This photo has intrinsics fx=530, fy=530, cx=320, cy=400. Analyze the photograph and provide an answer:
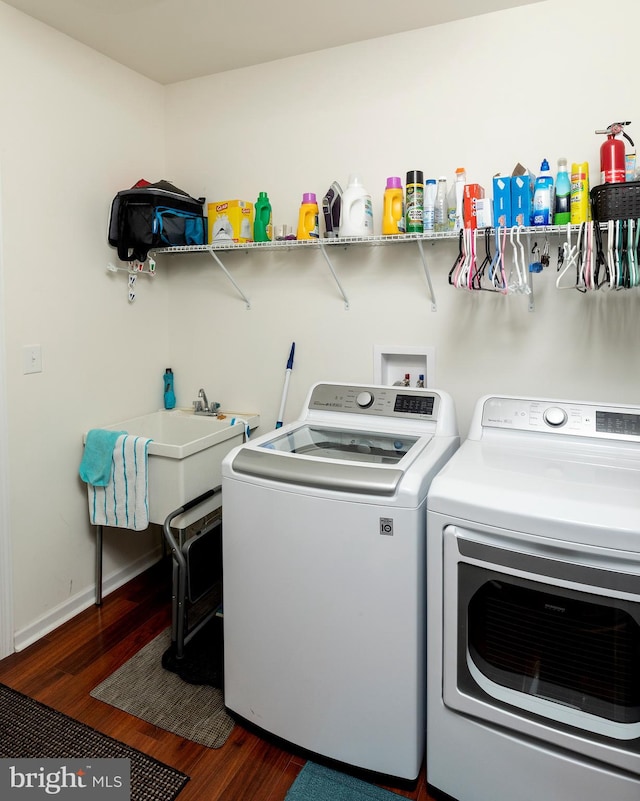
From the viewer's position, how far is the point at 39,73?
6.95 ft

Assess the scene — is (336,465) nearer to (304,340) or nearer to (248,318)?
(304,340)

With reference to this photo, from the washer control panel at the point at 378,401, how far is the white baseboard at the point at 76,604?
135 centimetres

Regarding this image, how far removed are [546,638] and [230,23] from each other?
2.45m

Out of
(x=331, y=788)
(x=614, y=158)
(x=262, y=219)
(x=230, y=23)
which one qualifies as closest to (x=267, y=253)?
(x=262, y=219)

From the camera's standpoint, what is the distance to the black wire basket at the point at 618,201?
165cm

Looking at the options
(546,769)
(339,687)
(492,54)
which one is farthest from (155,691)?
(492,54)

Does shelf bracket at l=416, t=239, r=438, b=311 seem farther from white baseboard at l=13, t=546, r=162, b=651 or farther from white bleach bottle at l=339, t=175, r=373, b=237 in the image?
white baseboard at l=13, t=546, r=162, b=651

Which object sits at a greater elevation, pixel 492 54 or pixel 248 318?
pixel 492 54

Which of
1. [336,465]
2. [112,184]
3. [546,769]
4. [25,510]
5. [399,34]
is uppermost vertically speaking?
[399,34]

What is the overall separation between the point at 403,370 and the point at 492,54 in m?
1.28

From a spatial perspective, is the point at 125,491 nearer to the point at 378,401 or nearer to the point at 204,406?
the point at 204,406

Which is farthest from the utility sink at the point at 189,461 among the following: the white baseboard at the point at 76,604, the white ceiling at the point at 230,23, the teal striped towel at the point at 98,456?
the white ceiling at the point at 230,23

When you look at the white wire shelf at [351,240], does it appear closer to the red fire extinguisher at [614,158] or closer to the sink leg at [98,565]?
the red fire extinguisher at [614,158]

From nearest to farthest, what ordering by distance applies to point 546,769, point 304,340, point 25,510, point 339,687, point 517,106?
point 546,769 < point 339,687 < point 517,106 < point 25,510 < point 304,340
